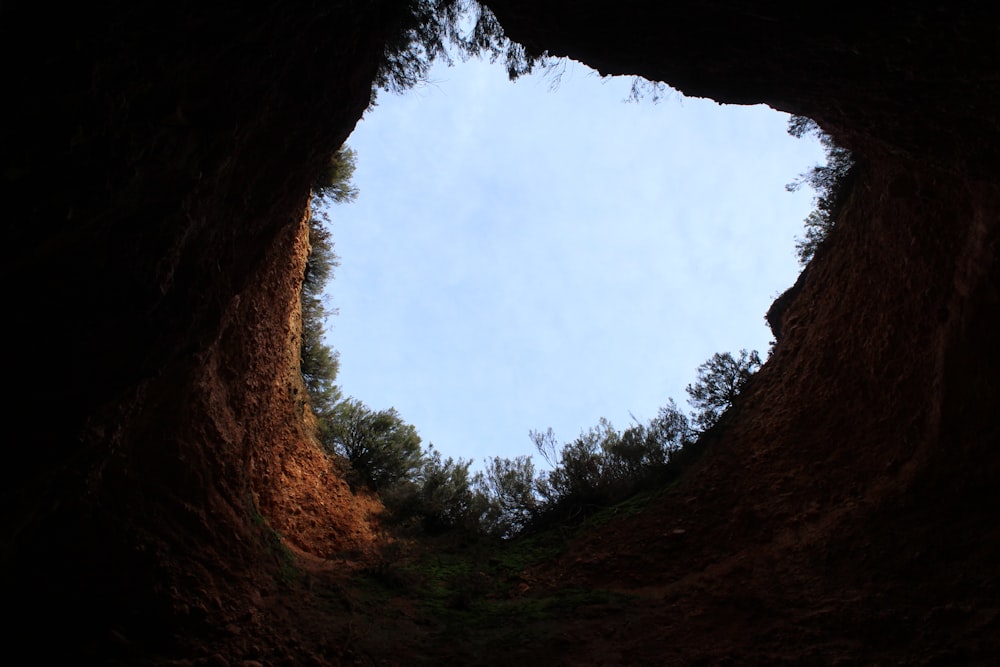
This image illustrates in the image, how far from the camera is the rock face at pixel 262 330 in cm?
403

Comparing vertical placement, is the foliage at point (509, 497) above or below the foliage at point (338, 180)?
below

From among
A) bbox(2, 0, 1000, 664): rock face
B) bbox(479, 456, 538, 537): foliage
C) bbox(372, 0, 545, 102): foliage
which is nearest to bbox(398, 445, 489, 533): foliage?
bbox(479, 456, 538, 537): foliage

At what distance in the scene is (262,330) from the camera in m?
10.8

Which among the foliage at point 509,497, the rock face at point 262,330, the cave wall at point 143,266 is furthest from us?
the foliage at point 509,497

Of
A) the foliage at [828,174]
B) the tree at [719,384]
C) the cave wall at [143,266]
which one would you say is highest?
the foliage at [828,174]

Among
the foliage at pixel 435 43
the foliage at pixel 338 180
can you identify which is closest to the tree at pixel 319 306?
the foliage at pixel 338 180

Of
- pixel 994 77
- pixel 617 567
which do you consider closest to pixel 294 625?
pixel 617 567

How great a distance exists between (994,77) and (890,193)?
16.1ft

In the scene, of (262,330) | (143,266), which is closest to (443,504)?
(262,330)

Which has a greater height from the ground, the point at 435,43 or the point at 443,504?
the point at 435,43

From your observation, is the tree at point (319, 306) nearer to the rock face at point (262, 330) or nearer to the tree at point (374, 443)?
the tree at point (374, 443)

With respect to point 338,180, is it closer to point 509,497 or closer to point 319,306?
point 319,306

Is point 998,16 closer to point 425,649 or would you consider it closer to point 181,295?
point 181,295

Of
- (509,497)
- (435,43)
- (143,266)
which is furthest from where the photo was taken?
(509,497)
